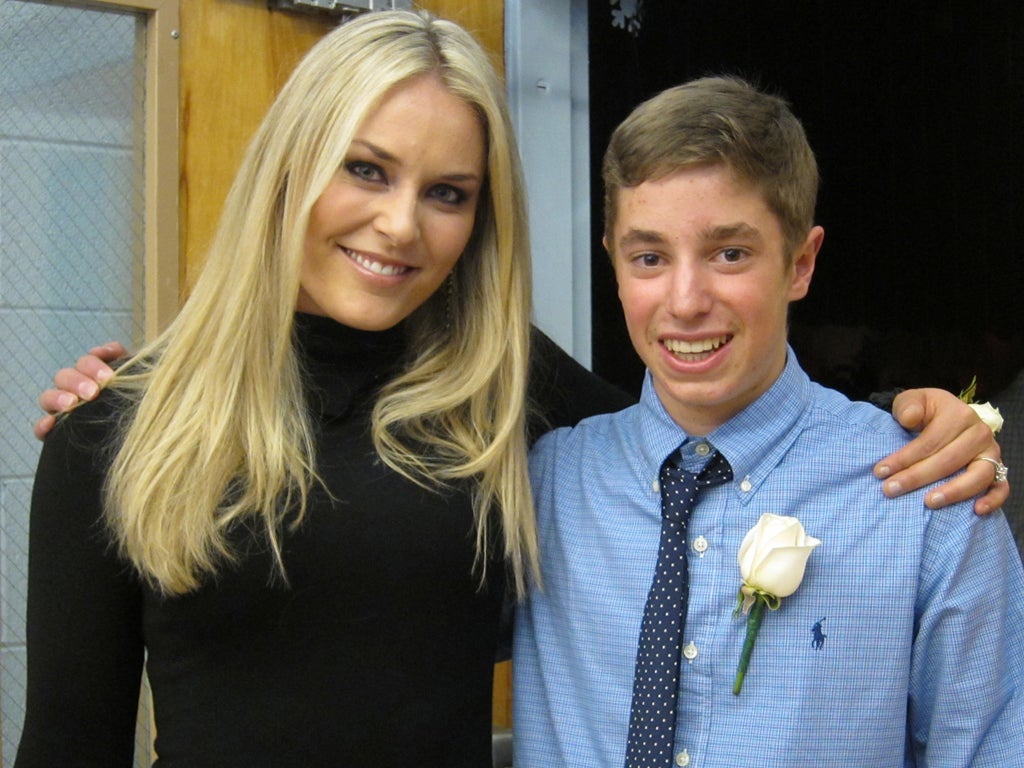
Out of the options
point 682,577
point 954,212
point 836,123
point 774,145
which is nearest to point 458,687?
point 682,577

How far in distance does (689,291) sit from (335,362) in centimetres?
53

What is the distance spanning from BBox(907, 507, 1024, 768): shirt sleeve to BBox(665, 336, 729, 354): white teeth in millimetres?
318

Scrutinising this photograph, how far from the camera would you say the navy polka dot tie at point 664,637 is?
1438mm

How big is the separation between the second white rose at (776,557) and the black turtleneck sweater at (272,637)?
40 cm

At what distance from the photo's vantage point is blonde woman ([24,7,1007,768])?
1538 millimetres

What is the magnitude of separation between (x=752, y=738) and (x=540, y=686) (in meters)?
0.31

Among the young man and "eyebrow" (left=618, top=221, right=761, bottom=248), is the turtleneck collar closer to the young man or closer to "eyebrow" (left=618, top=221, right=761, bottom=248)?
the young man

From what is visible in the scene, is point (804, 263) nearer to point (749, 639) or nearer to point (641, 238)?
point (641, 238)

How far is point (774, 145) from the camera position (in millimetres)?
1541

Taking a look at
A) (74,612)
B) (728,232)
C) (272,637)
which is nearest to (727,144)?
(728,232)

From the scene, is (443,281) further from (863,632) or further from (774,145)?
(863,632)

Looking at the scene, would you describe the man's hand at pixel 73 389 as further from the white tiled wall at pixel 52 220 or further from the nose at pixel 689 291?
the nose at pixel 689 291

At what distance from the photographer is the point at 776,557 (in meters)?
1.37

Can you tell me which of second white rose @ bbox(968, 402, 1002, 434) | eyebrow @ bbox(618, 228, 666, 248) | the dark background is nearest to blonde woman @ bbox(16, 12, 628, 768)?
eyebrow @ bbox(618, 228, 666, 248)
